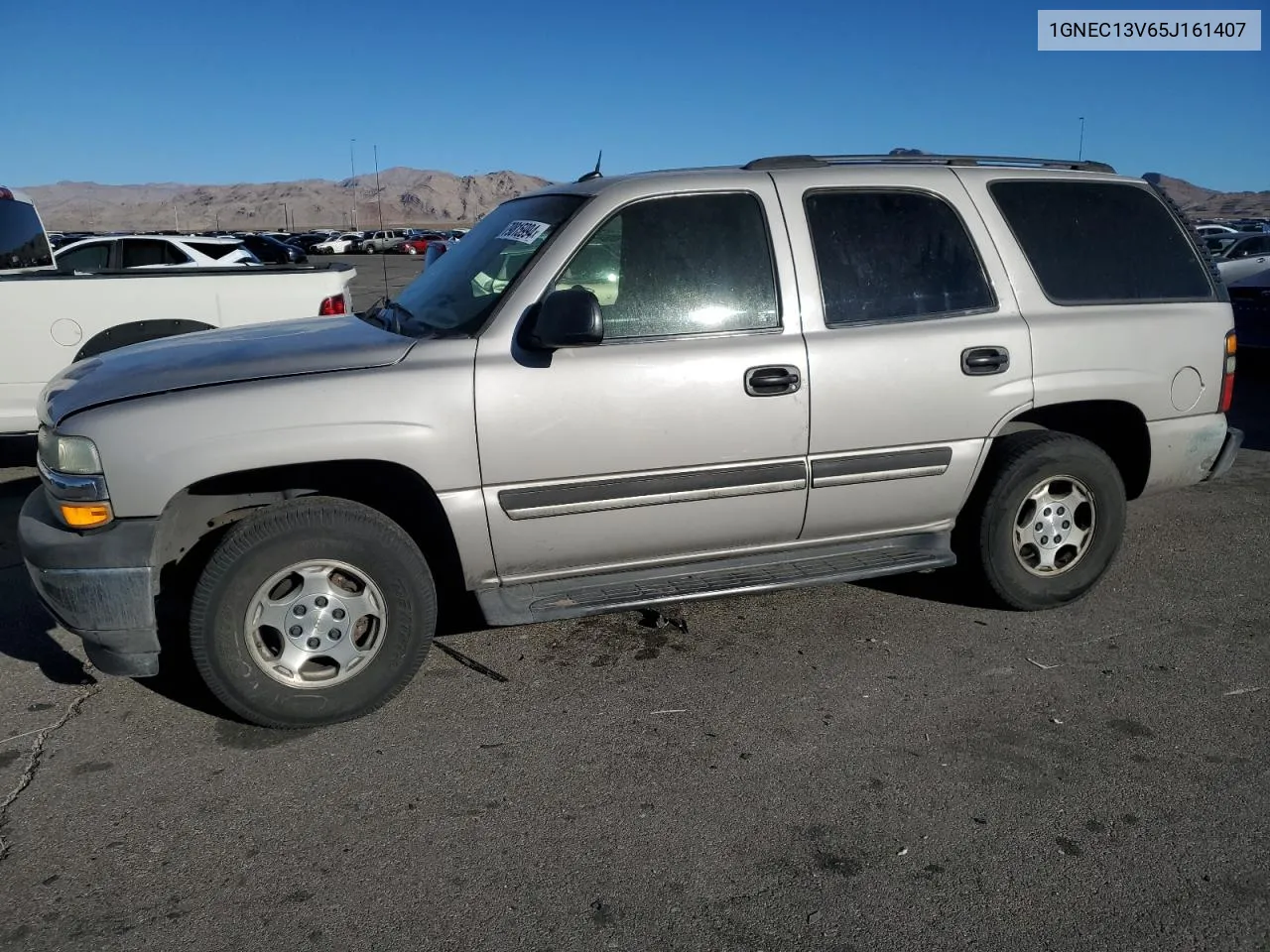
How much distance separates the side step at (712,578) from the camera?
3.76 m

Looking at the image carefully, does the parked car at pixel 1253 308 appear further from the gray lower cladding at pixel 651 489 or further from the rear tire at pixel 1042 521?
the gray lower cladding at pixel 651 489

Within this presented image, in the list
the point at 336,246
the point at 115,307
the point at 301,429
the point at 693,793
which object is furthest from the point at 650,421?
the point at 336,246

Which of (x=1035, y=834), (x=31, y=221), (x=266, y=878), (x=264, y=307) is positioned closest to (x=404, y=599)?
(x=266, y=878)

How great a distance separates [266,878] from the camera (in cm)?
279

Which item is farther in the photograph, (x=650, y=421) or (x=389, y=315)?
(x=389, y=315)

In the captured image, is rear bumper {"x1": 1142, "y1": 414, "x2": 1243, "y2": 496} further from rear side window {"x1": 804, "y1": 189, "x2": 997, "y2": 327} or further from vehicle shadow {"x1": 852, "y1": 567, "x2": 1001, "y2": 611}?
rear side window {"x1": 804, "y1": 189, "x2": 997, "y2": 327}

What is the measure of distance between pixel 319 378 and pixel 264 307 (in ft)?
12.0

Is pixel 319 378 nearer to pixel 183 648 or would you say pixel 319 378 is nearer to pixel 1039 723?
pixel 183 648

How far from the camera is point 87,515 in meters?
3.39

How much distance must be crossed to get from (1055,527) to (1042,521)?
0.25 ft

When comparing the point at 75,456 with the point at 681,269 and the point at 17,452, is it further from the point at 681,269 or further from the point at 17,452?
the point at 17,452

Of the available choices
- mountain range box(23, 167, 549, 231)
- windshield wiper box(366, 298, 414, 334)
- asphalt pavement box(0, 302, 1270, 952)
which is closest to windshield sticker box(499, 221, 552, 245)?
windshield wiper box(366, 298, 414, 334)

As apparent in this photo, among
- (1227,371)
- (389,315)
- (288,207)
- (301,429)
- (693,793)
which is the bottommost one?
(693,793)

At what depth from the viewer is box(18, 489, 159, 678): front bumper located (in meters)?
3.33
